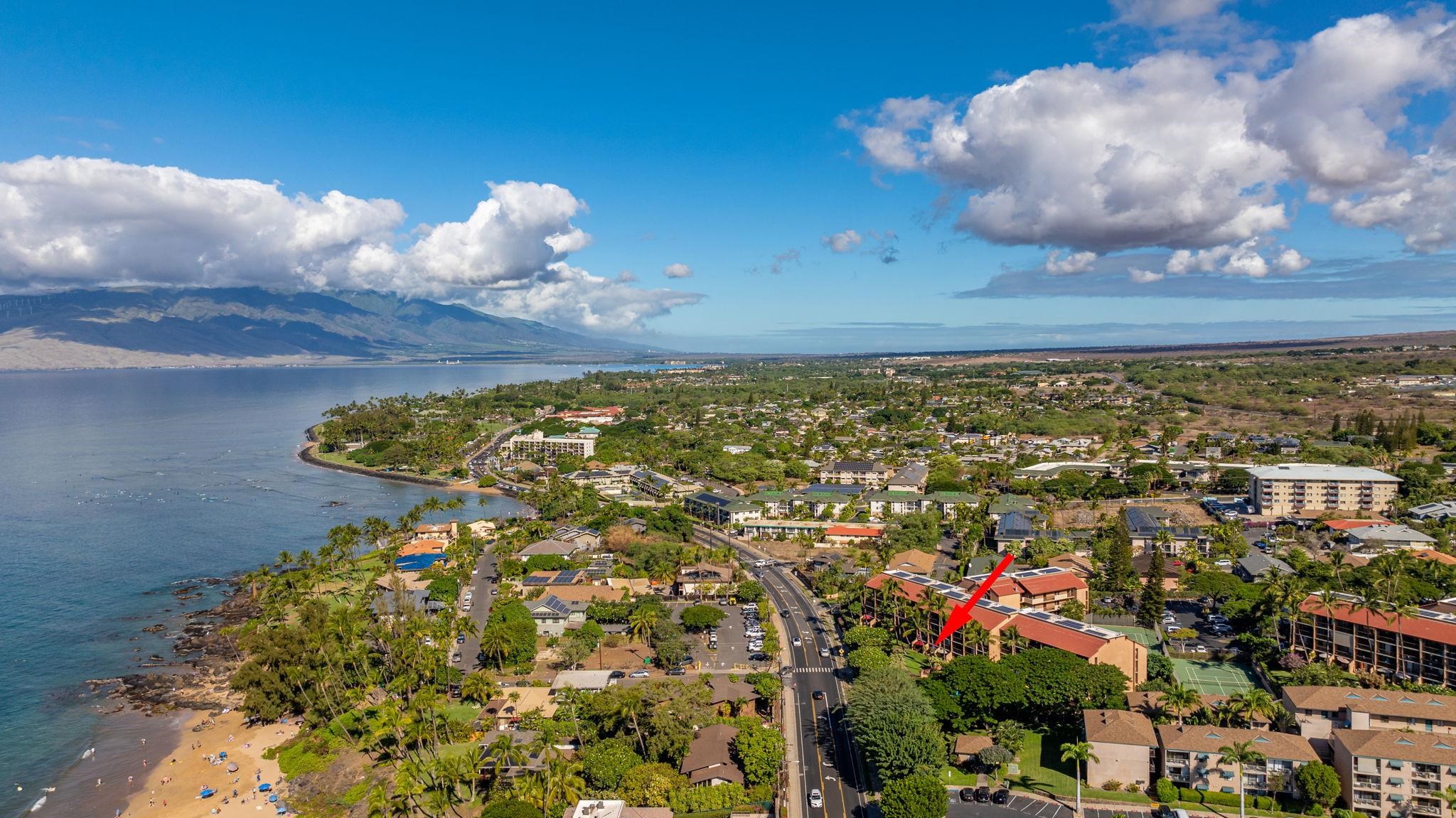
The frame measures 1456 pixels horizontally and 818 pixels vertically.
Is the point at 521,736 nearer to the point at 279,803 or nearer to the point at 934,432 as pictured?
the point at 279,803

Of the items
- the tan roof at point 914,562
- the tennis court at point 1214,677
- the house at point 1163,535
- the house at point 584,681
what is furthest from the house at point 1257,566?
the house at point 584,681

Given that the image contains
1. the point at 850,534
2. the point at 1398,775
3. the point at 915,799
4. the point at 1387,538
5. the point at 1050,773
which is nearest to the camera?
the point at 915,799

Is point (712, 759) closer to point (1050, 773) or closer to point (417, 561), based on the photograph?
point (1050, 773)

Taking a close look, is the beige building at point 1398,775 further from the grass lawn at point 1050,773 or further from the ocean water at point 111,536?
the ocean water at point 111,536

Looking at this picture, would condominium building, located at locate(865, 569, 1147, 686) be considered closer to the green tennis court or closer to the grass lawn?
the green tennis court

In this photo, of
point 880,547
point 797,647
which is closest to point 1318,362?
point 880,547

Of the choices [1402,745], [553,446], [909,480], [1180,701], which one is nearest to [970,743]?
[1180,701]

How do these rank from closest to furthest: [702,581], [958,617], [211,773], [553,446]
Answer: [211,773] → [958,617] → [702,581] → [553,446]
